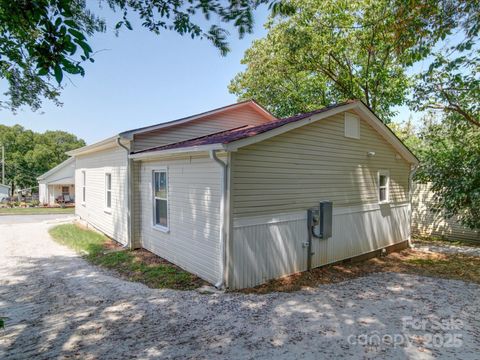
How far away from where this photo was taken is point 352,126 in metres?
7.82

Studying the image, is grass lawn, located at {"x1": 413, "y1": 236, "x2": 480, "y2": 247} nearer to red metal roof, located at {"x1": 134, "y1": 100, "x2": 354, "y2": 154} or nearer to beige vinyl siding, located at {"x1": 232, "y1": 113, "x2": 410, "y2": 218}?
beige vinyl siding, located at {"x1": 232, "y1": 113, "x2": 410, "y2": 218}

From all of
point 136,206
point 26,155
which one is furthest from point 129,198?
point 26,155

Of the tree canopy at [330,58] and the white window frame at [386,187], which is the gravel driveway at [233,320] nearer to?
the white window frame at [386,187]

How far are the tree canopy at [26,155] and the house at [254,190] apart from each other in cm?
4610

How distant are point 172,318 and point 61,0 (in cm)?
414

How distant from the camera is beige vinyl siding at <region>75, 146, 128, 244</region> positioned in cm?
914

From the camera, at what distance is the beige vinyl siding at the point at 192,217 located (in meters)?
5.69

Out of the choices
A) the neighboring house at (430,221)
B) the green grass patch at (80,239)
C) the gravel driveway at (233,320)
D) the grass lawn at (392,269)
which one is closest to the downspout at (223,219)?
the gravel driveway at (233,320)

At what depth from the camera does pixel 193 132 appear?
A: 9.63m

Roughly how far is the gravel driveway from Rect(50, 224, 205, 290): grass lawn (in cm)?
39

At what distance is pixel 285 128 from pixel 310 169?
1411 millimetres

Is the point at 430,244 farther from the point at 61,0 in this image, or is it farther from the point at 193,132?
the point at 61,0

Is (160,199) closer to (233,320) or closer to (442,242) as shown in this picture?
(233,320)

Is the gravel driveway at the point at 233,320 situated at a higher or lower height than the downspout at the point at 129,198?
lower
